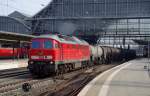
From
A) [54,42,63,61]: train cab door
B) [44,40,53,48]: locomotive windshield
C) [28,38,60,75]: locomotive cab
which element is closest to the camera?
[28,38,60,75]: locomotive cab

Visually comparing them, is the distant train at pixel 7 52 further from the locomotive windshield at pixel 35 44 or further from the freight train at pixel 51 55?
the locomotive windshield at pixel 35 44

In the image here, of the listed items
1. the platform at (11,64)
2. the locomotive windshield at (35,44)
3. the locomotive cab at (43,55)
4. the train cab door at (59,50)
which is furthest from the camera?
the platform at (11,64)

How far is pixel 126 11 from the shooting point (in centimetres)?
11681

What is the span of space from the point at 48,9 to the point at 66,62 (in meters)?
96.4

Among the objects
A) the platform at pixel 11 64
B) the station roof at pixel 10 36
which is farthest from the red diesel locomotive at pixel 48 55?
the platform at pixel 11 64

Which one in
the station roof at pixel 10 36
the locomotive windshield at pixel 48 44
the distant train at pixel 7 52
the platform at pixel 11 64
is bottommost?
the platform at pixel 11 64

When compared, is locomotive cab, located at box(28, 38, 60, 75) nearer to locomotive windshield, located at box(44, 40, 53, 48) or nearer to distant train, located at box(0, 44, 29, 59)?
locomotive windshield, located at box(44, 40, 53, 48)

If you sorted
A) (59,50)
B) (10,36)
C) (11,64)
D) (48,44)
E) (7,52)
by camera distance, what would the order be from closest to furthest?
(48,44) → (59,50) → (10,36) → (11,64) → (7,52)

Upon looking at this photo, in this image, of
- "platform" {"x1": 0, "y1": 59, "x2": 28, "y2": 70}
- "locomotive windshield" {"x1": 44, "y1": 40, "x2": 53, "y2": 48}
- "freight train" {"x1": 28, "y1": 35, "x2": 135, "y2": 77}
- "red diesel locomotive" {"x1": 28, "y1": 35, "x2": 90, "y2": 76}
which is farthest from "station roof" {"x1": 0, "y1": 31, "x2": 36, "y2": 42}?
"locomotive windshield" {"x1": 44, "y1": 40, "x2": 53, "y2": 48}

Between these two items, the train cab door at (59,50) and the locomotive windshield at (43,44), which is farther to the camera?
the train cab door at (59,50)

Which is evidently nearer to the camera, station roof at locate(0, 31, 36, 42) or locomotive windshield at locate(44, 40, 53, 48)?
locomotive windshield at locate(44, 40, 53, 48)

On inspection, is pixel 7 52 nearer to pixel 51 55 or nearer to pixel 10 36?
pixel 10 36

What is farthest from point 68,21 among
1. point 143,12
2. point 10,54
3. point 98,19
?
point 10,54

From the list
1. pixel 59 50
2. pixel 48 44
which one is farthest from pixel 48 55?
pixel 59 50
